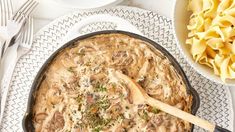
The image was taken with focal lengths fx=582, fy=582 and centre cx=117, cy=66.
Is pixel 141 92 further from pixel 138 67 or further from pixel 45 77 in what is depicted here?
pixel 45 77

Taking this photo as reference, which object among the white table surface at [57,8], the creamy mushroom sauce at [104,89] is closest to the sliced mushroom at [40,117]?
the creamy mushroom sauce at [104,89]

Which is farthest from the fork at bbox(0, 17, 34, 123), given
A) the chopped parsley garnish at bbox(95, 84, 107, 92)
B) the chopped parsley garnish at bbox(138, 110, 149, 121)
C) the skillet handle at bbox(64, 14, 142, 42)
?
the chopped parsley garnish at bbox(138, 110, 149, 121)

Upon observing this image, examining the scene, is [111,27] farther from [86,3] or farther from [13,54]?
[13,54]

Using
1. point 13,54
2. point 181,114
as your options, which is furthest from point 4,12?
point 181,114

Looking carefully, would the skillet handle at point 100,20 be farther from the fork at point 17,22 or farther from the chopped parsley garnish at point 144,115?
the chopped parsley garnish at point 144,115

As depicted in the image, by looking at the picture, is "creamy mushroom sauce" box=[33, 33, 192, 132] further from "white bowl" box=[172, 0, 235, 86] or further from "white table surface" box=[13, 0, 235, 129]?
"white table surface" box=[13, 0, 235, 129]

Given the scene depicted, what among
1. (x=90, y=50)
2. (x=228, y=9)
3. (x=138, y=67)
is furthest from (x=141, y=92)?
(x=228, y=9)
